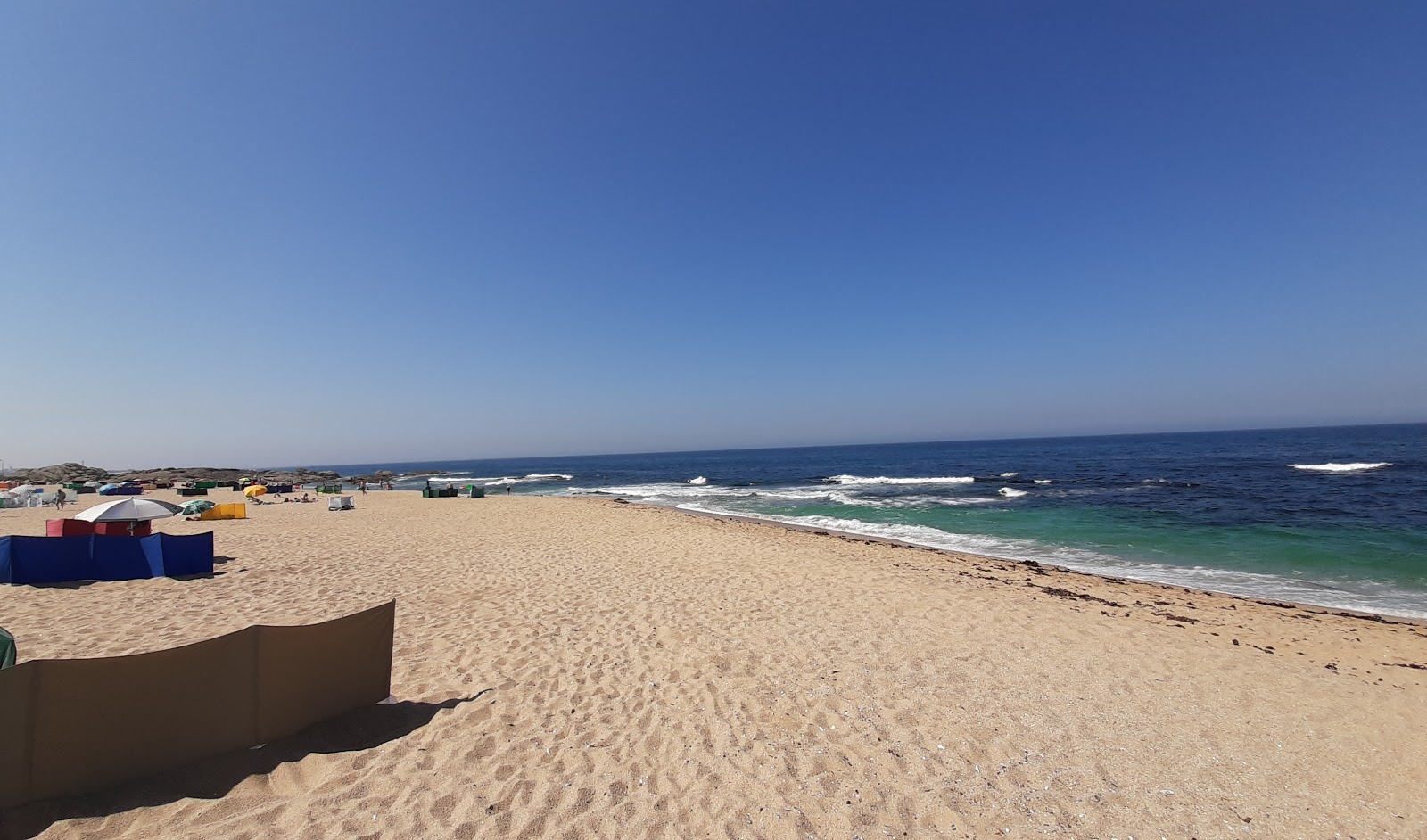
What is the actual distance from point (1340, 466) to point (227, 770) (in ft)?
211

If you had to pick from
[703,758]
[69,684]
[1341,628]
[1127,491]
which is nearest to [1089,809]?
[703,758]

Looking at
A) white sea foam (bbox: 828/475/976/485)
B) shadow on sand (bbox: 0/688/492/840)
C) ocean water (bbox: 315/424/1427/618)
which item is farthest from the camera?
white sea foam (bbox: 828/475/976/485)

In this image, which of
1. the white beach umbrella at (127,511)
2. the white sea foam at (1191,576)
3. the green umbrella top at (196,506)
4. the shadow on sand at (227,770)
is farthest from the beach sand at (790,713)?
the green umbrella top at (196,506)

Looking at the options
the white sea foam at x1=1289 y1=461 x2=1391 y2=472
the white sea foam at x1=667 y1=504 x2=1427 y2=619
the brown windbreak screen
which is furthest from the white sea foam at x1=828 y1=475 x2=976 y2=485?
the brown windbreak screen

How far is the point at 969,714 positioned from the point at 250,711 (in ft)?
22.3

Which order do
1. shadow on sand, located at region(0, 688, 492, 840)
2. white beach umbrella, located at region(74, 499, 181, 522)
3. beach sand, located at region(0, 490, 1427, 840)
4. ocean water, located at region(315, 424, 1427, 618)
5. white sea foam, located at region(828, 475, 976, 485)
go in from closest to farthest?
1. shadow on sand, located at region(0, 688, 492, 840)
2. beach sand, located at region(0, 490, 1427, 840)
3. white beach umbrella, located at region(74, 499, 181, 522)
4. ocean water, located at region(315, 424, 1427, 618)
5. white sea foam, located at region(828, 475, 976, 485)

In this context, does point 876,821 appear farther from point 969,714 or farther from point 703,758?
point 969,714

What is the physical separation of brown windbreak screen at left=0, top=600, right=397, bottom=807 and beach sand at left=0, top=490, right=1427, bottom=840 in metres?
0.16

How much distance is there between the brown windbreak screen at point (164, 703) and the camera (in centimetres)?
→ 355

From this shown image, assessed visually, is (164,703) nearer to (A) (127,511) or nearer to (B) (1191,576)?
(A) (127,511)

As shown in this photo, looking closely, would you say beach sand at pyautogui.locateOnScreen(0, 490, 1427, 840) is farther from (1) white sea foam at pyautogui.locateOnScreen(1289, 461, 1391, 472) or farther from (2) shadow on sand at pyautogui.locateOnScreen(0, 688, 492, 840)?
(1) white sea foam at pyautogui.locateOnScreen(1289, 461, 1391, 472)

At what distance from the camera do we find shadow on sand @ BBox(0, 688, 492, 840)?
3539 millimetres

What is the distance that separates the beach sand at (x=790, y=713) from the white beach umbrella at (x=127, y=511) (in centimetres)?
215

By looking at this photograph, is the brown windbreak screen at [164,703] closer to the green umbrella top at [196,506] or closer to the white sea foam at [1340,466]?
the green umbrella top at [196,506]
